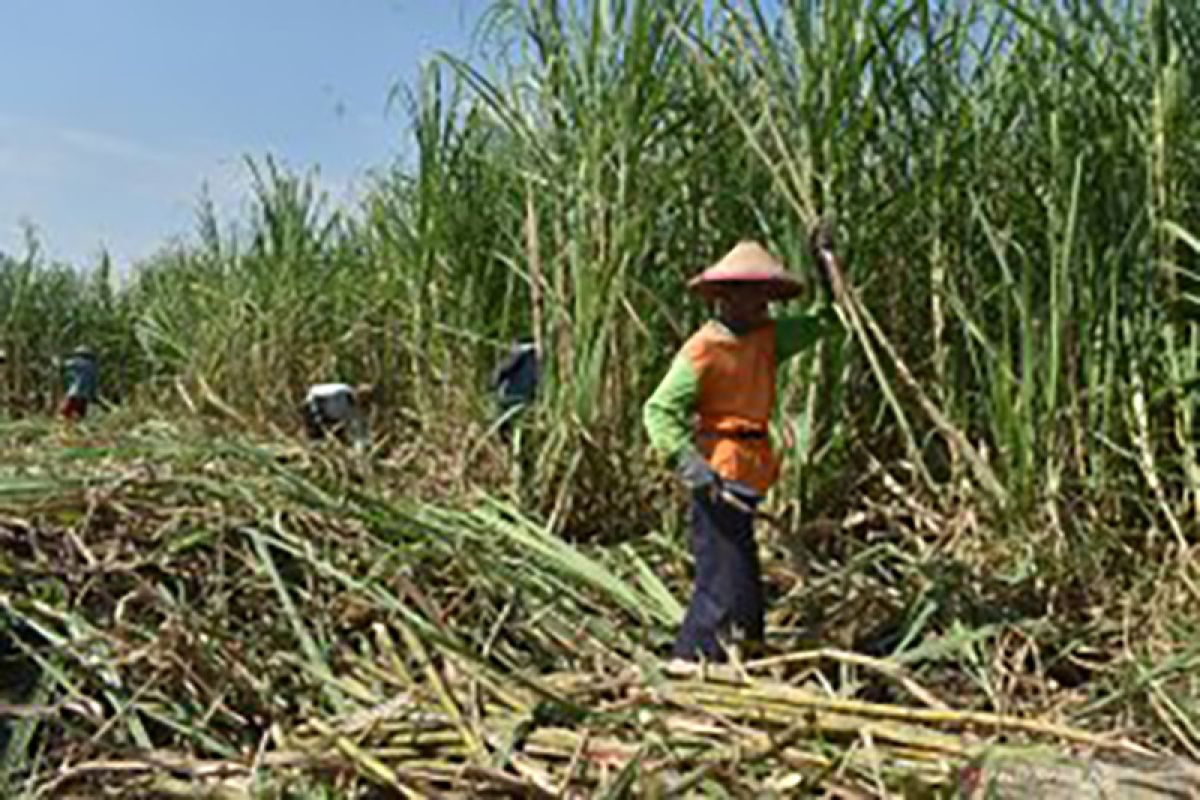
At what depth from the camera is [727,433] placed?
2.62 m

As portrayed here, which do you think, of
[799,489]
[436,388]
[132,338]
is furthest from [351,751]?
[132,338]

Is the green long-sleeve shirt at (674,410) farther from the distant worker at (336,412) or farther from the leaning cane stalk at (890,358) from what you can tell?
the distant worker at (336,412)

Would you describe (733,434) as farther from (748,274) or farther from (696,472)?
(748,274)

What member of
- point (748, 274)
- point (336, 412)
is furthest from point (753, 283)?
point (336, 412)

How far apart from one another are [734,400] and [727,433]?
8 centimetres

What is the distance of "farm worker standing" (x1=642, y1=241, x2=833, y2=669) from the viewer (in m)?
2.50

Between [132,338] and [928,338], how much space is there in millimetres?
7990

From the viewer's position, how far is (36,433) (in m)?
4.62

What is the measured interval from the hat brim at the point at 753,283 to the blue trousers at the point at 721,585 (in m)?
0.48

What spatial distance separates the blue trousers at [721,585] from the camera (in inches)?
96.8

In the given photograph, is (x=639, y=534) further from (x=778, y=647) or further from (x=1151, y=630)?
(x=1151, y=630)

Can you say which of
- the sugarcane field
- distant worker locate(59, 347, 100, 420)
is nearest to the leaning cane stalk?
the sugarcane field

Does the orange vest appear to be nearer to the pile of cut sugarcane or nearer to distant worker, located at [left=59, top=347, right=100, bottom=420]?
the pile of cut sugarcane

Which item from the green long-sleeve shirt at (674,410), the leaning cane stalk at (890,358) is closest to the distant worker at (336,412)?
the green long-sleeve shirt at (674,410)
